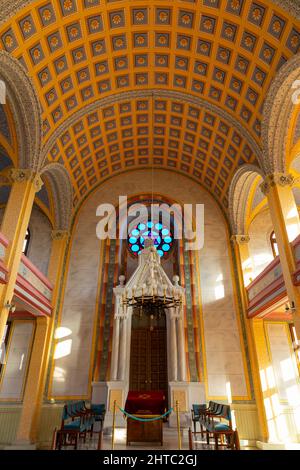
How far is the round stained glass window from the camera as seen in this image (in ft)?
52.1

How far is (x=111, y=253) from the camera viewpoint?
14844 millimetres

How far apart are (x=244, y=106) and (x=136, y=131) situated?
5295 millimetres

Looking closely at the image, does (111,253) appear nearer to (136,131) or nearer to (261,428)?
(136,131)

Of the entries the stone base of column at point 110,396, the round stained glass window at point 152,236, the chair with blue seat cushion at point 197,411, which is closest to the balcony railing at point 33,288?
the stone base of column at point 110,396

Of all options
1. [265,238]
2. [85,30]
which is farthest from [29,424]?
[85,30]

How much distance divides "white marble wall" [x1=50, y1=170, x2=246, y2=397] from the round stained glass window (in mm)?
1672

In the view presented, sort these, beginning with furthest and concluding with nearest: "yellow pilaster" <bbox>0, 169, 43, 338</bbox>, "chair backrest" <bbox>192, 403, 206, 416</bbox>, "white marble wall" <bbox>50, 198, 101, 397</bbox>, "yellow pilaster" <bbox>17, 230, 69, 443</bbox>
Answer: "white marble wall" <bbox>50, 198, 101, 397</bbox>
"chair backrest" <bbox>192, 403, 206, 416</bbox>
"yellow pilaster" <bbox>17, 230, 69, 443</bbox>
"yellow pilaster" <bbox>0, 169, 43, 338</bbox>

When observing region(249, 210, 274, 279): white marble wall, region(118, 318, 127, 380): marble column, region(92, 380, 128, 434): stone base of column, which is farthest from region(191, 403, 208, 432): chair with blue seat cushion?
region(249, 210, 274, 279): white marble wall

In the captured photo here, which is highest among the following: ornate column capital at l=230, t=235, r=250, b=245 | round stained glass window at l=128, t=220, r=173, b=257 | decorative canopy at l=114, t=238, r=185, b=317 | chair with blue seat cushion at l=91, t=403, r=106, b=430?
round stained glass window at l=128, t=220, r=173, b=257

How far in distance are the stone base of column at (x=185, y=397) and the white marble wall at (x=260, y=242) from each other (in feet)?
17.1

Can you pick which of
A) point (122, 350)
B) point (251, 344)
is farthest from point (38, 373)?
point (251, 344)

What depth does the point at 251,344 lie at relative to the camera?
40.9ft

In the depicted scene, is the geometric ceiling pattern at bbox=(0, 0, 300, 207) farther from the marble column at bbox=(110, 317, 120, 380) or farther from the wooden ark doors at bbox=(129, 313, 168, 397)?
the wooden ark doors at bbox=(129, 313, 168, 397)

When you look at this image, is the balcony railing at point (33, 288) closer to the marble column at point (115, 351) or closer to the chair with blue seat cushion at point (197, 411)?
the marble column at point (115, 351)
